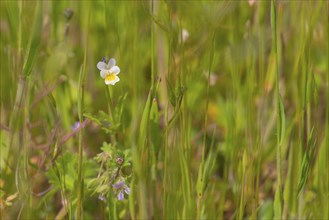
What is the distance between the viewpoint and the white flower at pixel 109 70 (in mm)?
1220

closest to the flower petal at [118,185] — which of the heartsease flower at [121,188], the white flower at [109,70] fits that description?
the heartsease flower at [121,188]

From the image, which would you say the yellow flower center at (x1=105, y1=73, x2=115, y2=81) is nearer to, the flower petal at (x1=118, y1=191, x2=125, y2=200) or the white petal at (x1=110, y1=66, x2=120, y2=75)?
the white petal at (x1=110, y1=66, x2=120, y2=75)

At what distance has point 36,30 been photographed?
1.08 metres

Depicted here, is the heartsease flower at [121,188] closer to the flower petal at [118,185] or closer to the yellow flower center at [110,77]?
the flower petal at [118,185]

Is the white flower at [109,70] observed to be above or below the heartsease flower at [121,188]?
above

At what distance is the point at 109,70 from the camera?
1241mm

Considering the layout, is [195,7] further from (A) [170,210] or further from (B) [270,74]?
(A) [170,210]

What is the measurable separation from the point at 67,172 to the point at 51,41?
57 centimetres

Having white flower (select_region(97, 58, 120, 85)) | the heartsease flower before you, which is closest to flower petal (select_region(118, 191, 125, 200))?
the heartsease flower

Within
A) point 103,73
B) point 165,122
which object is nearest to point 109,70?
point 103,73

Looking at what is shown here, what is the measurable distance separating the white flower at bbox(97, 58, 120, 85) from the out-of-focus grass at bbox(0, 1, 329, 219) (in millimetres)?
30

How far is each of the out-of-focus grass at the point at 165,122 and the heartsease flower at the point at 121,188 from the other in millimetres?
12

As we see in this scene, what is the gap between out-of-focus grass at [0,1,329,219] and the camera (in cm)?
118

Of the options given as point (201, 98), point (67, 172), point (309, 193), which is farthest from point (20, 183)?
point (201, 98)
